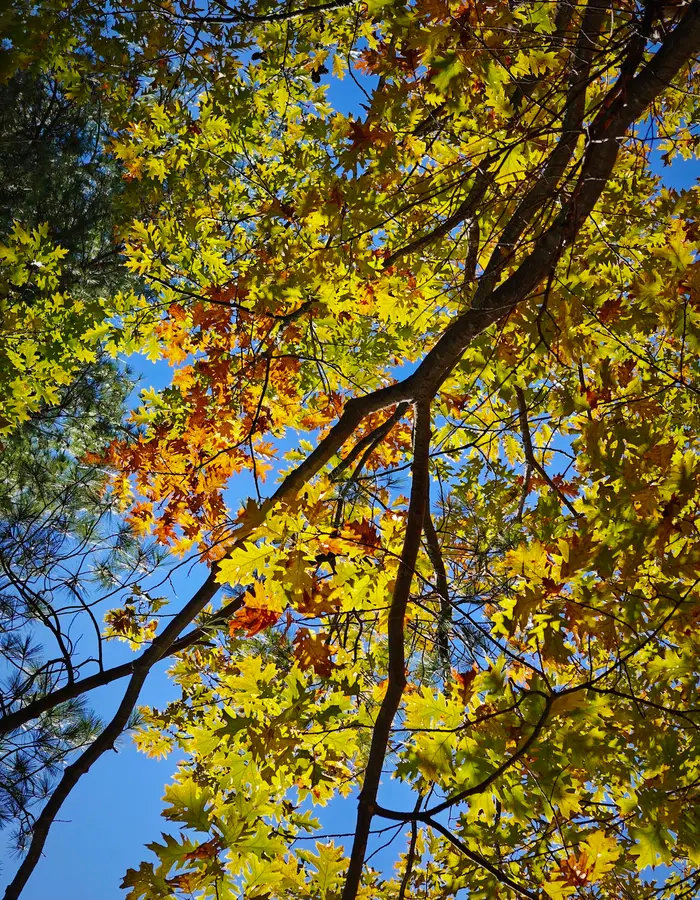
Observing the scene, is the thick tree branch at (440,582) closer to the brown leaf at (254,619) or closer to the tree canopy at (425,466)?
the tree canopy at (425,466)

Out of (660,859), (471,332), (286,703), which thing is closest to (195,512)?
(286,703)

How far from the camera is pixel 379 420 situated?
4031 mm

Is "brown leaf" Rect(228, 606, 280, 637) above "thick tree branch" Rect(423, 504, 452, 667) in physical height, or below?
below

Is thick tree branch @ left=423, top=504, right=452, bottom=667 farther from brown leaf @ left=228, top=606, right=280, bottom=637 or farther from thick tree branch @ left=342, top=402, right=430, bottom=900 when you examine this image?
brown leaf @ left=228, top=606, right=280, bottom=637

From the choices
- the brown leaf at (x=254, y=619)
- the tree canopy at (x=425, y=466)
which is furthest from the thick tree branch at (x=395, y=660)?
the brown leaf at (x=254, y=619)

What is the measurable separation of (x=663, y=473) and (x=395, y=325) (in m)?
2.02

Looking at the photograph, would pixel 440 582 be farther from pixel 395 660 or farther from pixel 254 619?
pixel 254 619

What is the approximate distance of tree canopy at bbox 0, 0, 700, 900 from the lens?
178 cm

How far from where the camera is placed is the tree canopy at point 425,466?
1784 mm

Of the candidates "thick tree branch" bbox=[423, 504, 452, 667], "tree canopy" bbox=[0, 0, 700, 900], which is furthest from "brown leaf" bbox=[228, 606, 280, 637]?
"thick tree branch" bbox=[423, 504, 452, 667]

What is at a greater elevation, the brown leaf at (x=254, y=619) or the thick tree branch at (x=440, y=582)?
the thick tree branch at (x=440, y=582)

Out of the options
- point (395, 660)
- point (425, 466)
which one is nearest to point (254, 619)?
point (395, 660)

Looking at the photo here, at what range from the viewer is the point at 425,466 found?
2.42 meters

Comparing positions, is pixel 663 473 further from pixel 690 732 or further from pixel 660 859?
pixel 660 859
